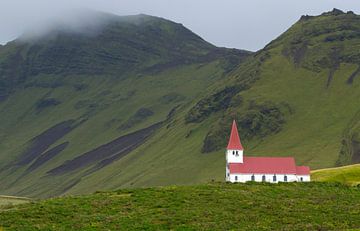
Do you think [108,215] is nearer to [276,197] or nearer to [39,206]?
[39,206]

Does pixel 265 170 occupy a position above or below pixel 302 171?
above

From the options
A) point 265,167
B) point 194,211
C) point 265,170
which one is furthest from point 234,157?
point 194,211

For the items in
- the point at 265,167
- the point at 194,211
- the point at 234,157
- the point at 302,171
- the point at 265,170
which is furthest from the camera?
the point at 234,157

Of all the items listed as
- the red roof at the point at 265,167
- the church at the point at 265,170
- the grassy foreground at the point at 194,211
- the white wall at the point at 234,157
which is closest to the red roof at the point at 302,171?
the church at the point at 265,170

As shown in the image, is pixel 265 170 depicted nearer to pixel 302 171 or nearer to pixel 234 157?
pixel 302 171

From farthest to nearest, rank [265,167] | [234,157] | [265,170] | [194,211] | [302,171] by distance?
[234,157]
[265,167]
[265,170]
[302,171]
[194,211]

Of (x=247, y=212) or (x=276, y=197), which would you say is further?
(x=276, y=197)

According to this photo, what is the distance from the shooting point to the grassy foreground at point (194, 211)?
43.3 metres

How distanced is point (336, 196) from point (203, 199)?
42.0 ft

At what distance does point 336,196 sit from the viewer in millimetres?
56625

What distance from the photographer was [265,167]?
454 ft

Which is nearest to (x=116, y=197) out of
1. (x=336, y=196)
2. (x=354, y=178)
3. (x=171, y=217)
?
(x=171, y=217)

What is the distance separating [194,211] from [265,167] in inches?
3653

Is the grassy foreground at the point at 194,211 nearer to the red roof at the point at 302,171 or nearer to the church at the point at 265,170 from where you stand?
the red roof at the point at 302,171
